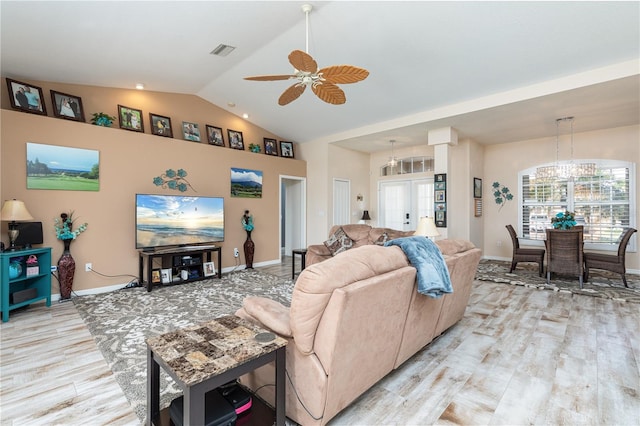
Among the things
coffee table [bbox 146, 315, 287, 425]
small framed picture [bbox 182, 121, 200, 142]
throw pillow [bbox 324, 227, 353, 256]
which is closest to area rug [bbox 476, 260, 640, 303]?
throw pillow [bbox 324, 227, 353, 256]

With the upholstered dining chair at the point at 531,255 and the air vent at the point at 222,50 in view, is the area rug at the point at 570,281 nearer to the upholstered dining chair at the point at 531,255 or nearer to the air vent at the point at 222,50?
the upholstered dining chair at the point at 531,255

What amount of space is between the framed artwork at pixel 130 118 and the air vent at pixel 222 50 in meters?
1.87

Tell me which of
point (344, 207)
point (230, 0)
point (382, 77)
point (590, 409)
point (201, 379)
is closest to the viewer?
point (201, 379)

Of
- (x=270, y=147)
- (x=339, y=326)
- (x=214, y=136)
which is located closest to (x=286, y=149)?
(x=270, y=147)

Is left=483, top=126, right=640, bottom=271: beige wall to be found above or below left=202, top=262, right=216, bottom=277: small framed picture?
above

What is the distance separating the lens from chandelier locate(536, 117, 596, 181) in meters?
5.85

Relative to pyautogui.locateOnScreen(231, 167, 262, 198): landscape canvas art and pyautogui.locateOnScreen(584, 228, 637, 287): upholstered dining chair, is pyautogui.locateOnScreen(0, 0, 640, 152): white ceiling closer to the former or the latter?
pyautogui.locateOnScreen(231, 167, 262, 198): landscape canvas art

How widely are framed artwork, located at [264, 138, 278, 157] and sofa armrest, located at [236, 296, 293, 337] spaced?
544 centimetres

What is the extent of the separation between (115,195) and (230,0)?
11.1 feet

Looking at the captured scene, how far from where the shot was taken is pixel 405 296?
199 centimetres

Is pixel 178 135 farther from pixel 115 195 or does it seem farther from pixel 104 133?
pixel 115 195

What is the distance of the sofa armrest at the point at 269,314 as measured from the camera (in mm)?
1676

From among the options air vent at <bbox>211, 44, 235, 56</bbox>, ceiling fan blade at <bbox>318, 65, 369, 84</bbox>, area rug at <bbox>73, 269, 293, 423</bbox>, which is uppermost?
air vent at <bbox>211, 44, 235, 56</bbox>

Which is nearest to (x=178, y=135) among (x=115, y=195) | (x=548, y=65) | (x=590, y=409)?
(x=115, y=195)
